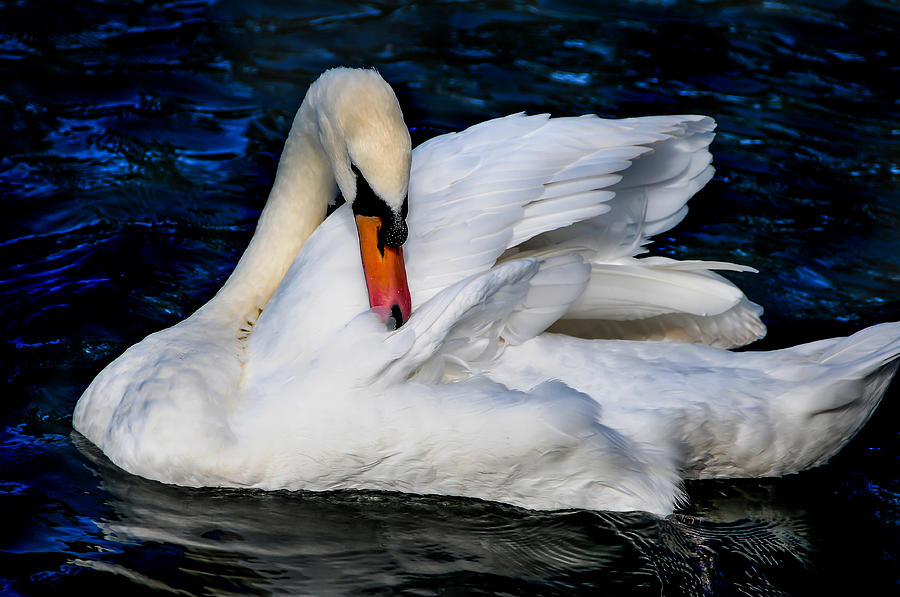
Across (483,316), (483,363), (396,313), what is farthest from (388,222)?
(483,363)

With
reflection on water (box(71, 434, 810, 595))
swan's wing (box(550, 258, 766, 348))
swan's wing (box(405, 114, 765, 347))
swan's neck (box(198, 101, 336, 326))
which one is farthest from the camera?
swan's neck (box(198, 101, 336, 326))

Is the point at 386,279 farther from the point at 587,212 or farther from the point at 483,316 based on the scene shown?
the point at 587,212

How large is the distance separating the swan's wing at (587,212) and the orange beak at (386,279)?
5.6 inches

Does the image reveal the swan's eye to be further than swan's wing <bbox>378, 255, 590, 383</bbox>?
Yes

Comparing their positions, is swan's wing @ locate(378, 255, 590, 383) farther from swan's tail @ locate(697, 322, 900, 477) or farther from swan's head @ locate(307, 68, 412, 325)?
swan's tail @ locate(697, 322, 900, 477)

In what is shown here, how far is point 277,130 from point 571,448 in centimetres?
441

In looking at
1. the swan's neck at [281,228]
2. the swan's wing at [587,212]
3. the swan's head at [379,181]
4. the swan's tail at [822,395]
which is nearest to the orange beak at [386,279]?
the swan's head at [379,181]

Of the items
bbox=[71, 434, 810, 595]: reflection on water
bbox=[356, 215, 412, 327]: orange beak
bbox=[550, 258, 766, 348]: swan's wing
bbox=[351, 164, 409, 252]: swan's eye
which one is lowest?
Result: bbox=[71, 434, 810, 595]: reflection on water

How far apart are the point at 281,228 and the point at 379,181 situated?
4.27 feet

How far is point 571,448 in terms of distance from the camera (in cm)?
444

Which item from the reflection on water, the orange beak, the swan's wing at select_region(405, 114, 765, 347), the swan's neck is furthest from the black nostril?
the swan's neck

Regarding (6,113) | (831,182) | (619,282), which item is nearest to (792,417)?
(619,282)

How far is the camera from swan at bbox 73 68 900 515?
441 cm

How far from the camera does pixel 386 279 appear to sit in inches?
175
